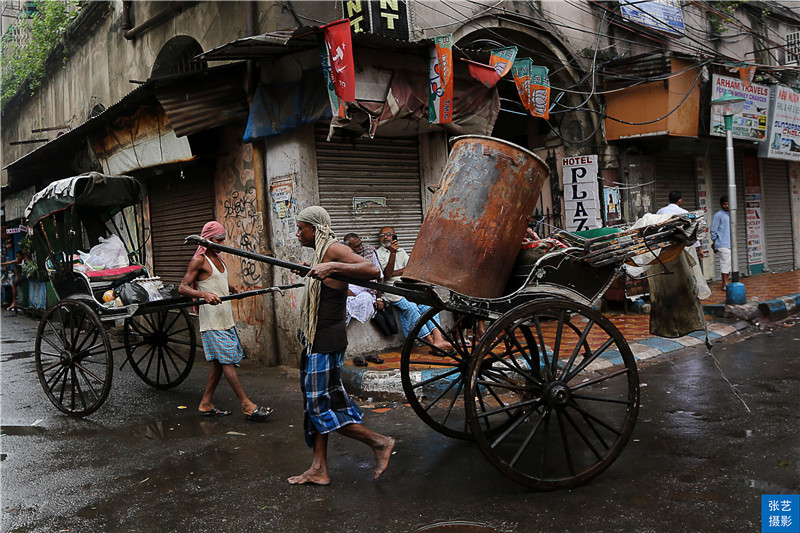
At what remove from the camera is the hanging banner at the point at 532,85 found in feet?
28.3

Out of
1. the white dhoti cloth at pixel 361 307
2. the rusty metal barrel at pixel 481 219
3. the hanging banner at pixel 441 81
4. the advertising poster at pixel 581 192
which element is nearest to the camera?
the rusty metal barrel at pixel 481 219

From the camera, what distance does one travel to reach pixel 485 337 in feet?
11.5

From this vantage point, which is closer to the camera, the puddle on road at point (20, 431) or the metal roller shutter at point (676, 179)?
the puddle on road at point (20, 431)

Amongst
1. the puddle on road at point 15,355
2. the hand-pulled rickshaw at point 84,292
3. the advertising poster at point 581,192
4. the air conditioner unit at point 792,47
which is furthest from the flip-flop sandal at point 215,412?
the air conditioner unit at point 792,47

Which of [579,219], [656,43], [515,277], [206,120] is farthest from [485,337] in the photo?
[656,43]

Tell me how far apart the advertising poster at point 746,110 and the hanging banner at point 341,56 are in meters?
8.17

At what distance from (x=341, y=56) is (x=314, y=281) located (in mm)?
3165

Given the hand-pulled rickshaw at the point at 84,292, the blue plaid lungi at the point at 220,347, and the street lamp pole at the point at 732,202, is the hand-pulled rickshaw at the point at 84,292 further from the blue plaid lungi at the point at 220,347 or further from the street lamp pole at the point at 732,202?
the street lamp pole at the point at 732,202

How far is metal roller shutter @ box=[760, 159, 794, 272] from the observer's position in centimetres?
1614

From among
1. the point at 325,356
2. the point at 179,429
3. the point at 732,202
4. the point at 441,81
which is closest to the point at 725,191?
the point at 732,202

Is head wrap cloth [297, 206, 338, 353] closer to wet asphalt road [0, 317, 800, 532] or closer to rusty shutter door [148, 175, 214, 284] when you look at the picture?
wet asphalt road [0, 317, 800, 532]

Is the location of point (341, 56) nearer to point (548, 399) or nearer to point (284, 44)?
point (284, 44)

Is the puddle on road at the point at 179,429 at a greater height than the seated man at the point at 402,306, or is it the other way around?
the seated man at the point at 402,306

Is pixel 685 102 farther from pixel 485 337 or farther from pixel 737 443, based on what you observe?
pixel 485 337
